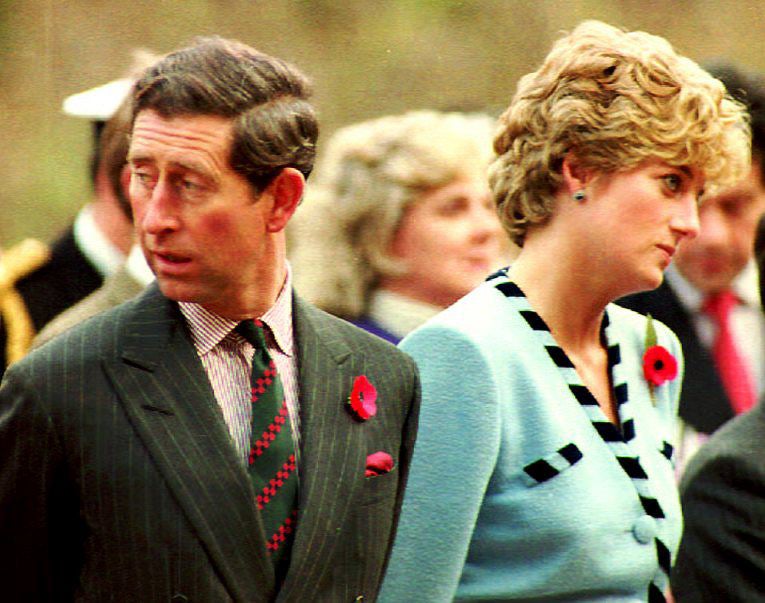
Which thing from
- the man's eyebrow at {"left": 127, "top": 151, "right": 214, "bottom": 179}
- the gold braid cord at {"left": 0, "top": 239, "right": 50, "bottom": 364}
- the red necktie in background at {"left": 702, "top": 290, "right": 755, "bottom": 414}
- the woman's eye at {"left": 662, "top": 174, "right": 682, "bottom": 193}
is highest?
the man's eyebrow at {"left": 127, "top": 151, "right": 214, "bottom": 179}

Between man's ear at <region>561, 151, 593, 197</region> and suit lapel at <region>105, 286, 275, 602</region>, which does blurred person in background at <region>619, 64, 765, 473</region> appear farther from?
suit lapel at <region>105, 286, 275, 602</region>

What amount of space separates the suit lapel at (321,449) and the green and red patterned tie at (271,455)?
0.03m

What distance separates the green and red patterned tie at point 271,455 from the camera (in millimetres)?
2596

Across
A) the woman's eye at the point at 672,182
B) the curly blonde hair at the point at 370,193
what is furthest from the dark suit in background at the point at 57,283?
the woman's eye at the point at 672,182

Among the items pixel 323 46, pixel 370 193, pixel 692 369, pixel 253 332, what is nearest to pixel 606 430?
pixel 253 332

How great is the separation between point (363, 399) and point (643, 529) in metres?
0.65

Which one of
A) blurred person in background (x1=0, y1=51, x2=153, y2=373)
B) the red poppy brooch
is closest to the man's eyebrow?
the red poppy brooch

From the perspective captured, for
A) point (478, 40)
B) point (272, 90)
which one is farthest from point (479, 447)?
point (478, 40)

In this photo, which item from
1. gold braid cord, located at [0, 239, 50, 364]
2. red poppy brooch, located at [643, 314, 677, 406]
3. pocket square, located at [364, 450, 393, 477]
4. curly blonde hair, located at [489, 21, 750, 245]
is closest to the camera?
pocket square, located at [364, 450, 393, 477]

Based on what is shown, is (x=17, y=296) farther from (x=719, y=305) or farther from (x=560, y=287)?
(x=719, y=305)

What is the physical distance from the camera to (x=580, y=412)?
3148 millimetres

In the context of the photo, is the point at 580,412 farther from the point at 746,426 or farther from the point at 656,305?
the point at 656,305

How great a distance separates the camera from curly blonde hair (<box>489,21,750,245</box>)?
312 cm

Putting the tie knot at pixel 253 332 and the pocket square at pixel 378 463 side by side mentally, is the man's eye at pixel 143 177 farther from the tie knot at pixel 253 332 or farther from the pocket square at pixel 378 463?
A: the pocket square at pixel 378 463
